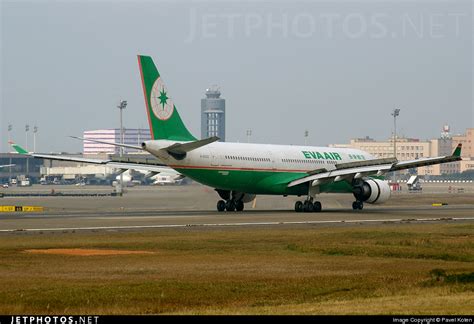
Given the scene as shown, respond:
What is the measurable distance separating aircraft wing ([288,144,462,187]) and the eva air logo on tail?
37.6 feet

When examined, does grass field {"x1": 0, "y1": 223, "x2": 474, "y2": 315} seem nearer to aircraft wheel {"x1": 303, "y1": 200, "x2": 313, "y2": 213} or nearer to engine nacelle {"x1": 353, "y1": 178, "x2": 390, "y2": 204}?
aircraft wheel {"x1": 303, "y1": 200, "x2": 313, "y2": 213}

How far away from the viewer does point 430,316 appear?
19781 mm


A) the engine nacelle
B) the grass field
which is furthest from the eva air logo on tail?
the grass field

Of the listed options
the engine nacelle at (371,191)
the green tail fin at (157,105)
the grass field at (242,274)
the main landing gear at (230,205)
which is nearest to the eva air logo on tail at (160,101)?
the green tail fin at (157,105)

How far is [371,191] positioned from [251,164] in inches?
351

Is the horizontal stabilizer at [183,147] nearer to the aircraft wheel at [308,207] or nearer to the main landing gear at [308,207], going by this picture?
the main landing gear at [308,207]

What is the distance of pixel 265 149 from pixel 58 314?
49.4m

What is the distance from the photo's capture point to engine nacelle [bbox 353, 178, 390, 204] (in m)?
71.1

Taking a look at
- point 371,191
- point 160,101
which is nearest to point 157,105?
point 160,101

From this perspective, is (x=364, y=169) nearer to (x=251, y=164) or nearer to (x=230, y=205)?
(x=251, y=164)

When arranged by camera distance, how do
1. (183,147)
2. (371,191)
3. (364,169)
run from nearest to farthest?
(183,147) < (364,169) < (371,191)

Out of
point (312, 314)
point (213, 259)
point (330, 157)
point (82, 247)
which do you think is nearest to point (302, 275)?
point (213, 259)

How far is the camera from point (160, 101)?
6291 centimetres

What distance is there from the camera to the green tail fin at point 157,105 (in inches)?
2464
